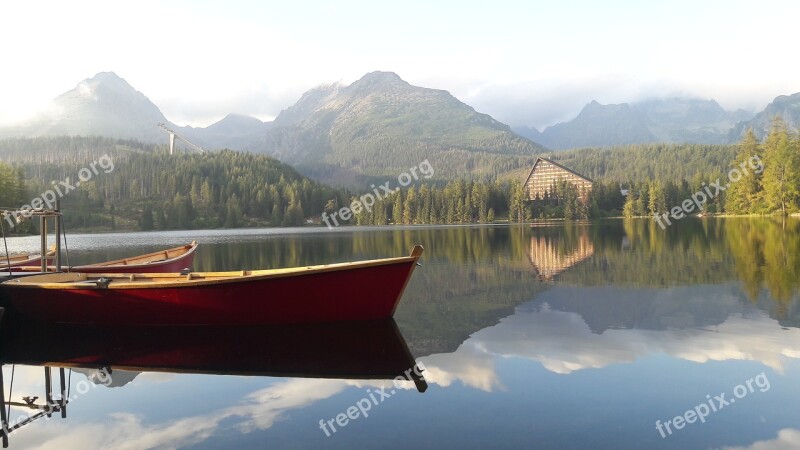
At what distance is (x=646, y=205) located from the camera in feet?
450

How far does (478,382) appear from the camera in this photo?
37.0 feet

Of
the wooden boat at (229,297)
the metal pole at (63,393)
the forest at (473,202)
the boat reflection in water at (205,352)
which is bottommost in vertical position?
the metal pole at (63,393)

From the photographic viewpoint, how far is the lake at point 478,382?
28.8ft

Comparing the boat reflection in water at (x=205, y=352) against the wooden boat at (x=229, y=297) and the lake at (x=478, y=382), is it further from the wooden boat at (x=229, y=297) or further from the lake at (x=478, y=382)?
the wooden boat at (x=229, y=297)

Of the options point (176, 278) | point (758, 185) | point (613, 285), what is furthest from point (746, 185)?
point (176, 278)

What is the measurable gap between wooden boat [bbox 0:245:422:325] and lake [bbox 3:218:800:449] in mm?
752

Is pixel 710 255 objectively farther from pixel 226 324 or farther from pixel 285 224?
pixel 285 224

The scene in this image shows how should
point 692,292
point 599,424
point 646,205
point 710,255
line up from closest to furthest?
point 599,424 → point 692,292 → point 710,255 → point 646,205

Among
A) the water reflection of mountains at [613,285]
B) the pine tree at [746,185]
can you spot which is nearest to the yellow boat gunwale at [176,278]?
the water reflection of mountains at [613,285]

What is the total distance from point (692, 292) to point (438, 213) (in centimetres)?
14076

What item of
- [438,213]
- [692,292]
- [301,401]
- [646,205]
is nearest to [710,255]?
[692,292]

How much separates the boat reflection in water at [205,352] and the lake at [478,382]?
0.09 metres

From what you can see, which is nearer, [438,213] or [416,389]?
[416,389]

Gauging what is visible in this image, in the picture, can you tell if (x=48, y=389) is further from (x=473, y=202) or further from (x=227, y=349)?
(x=473, y=202)
